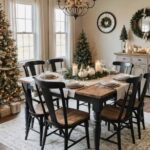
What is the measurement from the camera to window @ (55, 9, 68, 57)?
6.30 m

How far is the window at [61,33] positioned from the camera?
248 inches

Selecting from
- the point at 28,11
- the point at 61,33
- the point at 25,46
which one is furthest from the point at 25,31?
the point at 61,33

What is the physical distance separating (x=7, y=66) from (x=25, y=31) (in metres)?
1.43

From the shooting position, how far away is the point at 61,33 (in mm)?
6441

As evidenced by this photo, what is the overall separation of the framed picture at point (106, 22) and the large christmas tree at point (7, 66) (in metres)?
3.09

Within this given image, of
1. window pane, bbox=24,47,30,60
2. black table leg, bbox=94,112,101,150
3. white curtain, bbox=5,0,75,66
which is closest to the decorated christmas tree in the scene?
white curtain, bbox=5,0,75,66

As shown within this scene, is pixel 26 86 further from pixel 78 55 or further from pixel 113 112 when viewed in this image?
pixel 78 55

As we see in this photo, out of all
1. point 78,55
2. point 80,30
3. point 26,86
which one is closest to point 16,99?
point 26,86

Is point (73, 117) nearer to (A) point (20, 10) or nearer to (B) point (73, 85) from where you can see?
(B) point (73, 85)

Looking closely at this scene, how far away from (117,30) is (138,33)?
24.8 inches

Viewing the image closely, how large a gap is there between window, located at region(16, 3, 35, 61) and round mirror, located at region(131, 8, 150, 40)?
2.60m

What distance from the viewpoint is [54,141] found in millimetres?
3482

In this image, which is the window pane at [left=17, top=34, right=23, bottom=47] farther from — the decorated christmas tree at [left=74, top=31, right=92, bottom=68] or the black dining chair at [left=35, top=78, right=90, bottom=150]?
the black dining chair at [left=35, top=78, right=90, bottom=150]

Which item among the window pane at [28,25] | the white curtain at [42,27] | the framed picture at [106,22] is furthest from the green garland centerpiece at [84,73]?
the framed picture at [106,22]
